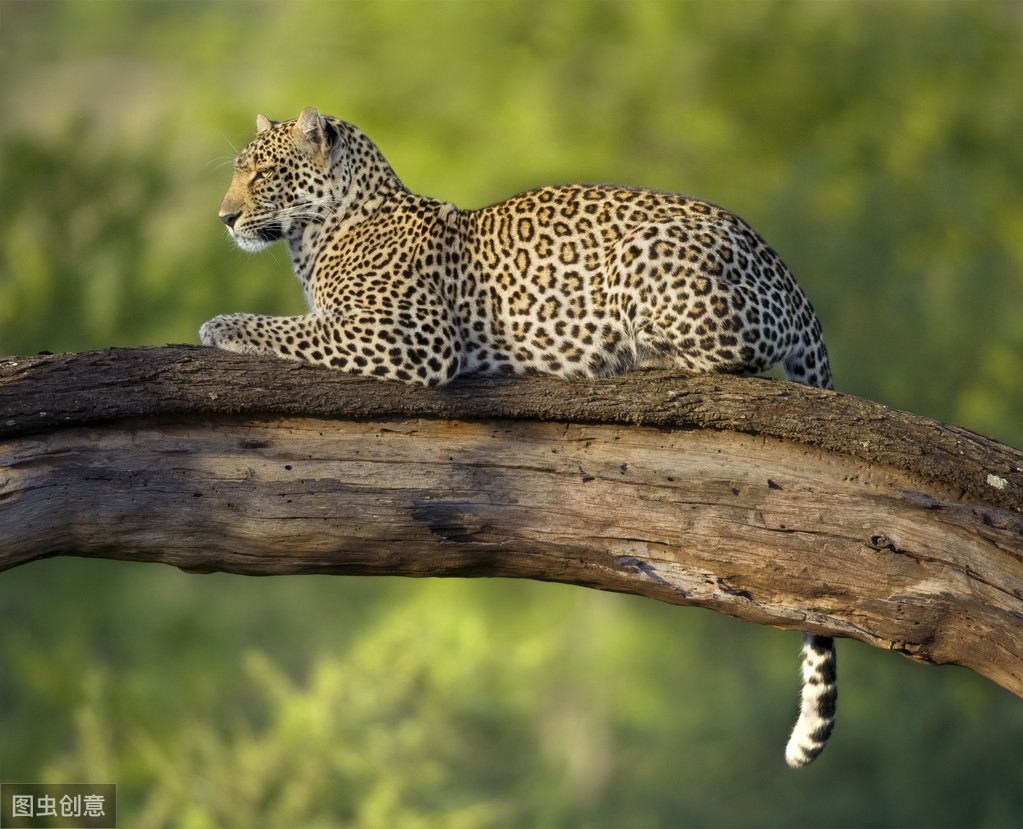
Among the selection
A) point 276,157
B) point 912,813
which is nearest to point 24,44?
point 912,813

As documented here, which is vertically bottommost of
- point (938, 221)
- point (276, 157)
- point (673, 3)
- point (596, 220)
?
point (596, 220)

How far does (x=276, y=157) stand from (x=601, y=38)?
119ft

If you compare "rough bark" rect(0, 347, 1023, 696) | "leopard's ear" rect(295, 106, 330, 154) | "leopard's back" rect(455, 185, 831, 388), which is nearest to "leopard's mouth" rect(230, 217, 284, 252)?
"leopard's ear" rect(295, 106, 330, 154)

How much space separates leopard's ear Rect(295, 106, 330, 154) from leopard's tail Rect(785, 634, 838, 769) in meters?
4.56

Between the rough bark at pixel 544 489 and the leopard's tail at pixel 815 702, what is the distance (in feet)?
2.16

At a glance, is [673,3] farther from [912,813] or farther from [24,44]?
[24,44]

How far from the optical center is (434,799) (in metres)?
25.4

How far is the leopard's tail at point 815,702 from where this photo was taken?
25.5ft

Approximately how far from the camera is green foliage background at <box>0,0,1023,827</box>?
25.9 meters

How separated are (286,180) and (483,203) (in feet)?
88.3

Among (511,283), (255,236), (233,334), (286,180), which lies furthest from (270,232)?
(511,283)

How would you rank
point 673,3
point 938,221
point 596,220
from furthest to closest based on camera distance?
point 673,3
point 938,221
point 596,220

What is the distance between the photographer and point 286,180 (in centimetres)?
873

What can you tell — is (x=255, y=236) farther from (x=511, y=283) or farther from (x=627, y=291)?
(x=627, y=291)
